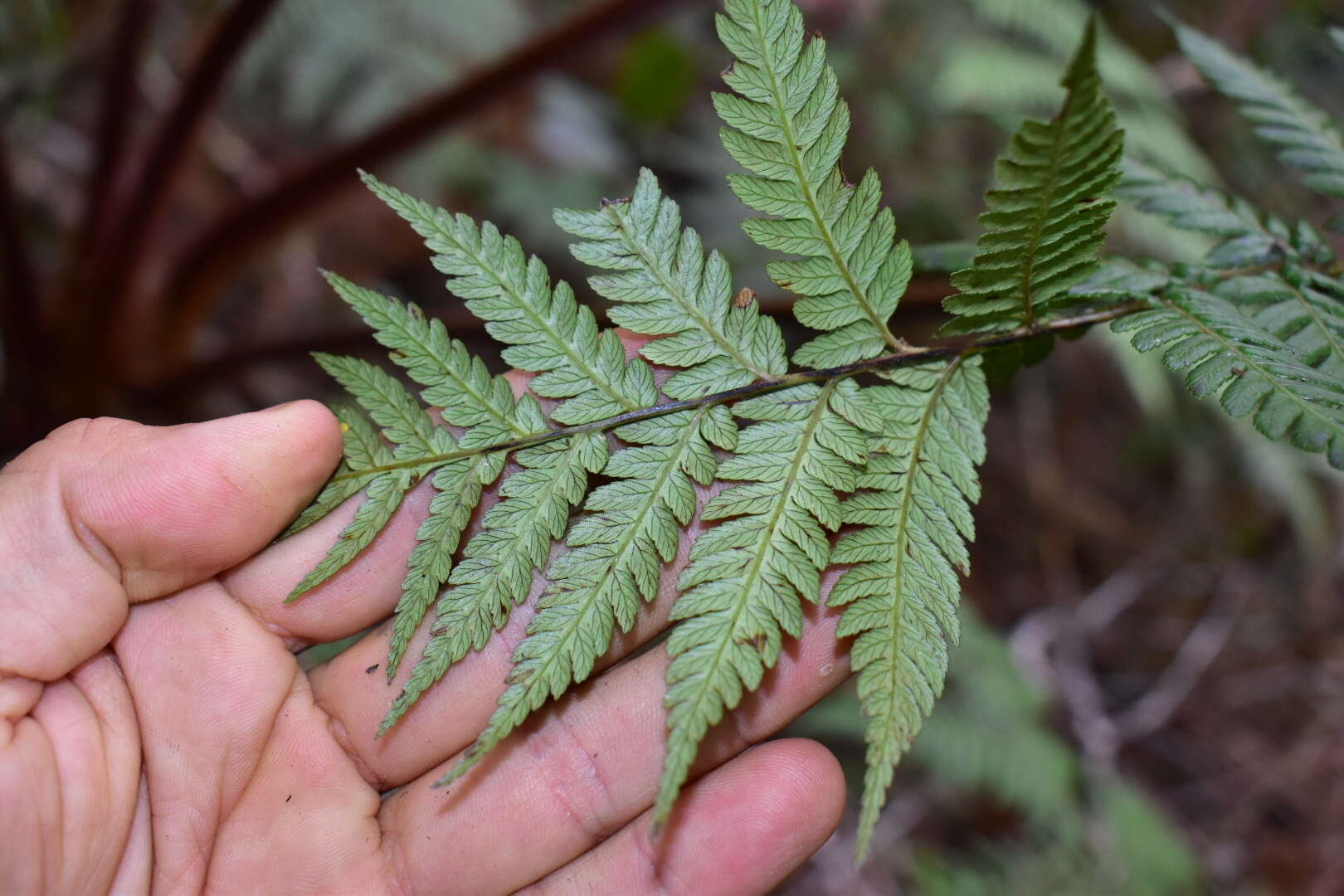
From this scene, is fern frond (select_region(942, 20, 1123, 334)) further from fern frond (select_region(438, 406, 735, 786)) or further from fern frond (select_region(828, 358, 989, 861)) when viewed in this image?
fern frond (select_region(438, 406, 735, 786))

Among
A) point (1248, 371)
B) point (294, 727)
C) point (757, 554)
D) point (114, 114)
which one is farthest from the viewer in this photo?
point (114, 114)

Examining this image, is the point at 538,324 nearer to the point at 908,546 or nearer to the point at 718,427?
the point at 718,427

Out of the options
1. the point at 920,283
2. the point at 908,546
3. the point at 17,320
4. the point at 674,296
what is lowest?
the point at 920,283

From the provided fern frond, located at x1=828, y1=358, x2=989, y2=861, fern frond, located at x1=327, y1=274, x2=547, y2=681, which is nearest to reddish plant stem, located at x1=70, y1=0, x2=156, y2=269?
fern frond, located at x1=327, y1=274, x2=547, y2=681

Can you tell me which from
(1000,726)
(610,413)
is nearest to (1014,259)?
(610,413)

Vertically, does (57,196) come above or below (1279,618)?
above

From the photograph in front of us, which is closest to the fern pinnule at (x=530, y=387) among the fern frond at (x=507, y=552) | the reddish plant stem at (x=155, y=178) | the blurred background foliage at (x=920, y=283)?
the fern frond at (x=507, y=552)

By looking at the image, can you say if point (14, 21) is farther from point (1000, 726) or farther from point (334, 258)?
point (1000, 726)

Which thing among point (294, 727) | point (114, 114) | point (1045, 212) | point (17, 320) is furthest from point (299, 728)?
point (114, 114)
